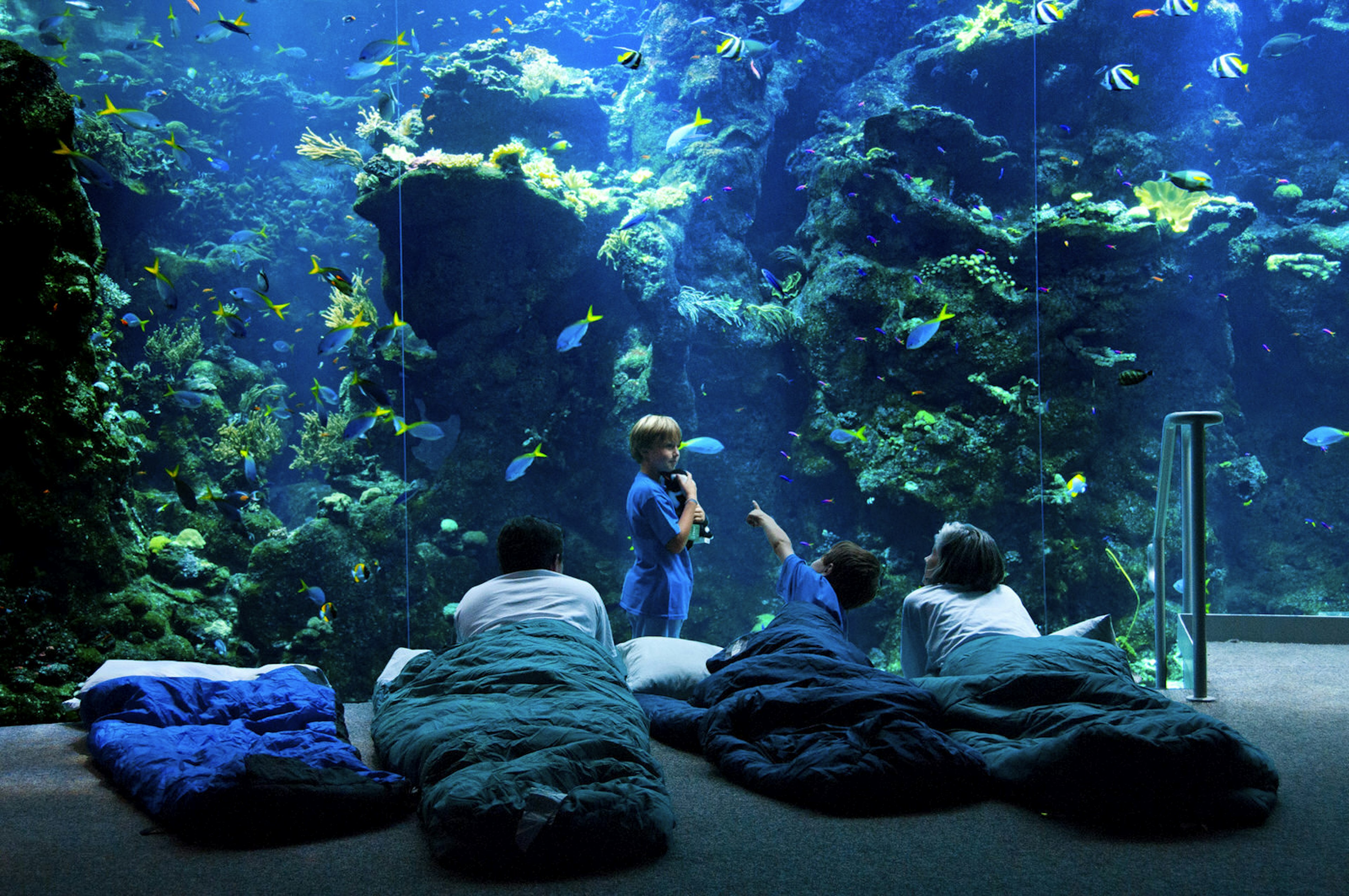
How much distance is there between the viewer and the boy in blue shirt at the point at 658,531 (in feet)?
11.4

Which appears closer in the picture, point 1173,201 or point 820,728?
point 820,728

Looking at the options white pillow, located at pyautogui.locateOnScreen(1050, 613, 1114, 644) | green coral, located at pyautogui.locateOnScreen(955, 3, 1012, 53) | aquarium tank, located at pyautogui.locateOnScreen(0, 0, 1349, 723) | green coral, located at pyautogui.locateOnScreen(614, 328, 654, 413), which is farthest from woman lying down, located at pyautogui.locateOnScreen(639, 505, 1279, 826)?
green coral, located at pyautogui.locateOnScreen(955, 3, 1012, 53)

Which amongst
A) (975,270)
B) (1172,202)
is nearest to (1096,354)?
(975,270)

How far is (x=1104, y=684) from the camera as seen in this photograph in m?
2.19

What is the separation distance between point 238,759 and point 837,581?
2.16m

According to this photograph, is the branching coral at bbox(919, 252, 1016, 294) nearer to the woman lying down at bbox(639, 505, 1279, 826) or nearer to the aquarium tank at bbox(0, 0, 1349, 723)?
the aquarium tank at bbox(0, 0, 1349, 723)

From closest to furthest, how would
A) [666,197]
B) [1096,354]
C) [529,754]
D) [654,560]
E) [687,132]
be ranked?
[529,754]
[654,560]
[687,132]
[1096,354]
[666,197]

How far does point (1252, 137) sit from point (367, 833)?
39.6ft

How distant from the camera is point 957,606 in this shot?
277 cm

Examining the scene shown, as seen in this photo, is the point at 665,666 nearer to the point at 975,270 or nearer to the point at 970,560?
the point at 970,560

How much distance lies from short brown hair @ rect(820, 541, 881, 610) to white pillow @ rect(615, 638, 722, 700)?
56 cm

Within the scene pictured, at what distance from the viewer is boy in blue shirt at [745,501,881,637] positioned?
9.58ft

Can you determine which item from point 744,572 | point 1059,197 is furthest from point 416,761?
point 1059,197

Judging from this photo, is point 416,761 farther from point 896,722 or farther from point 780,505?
point 780,505
